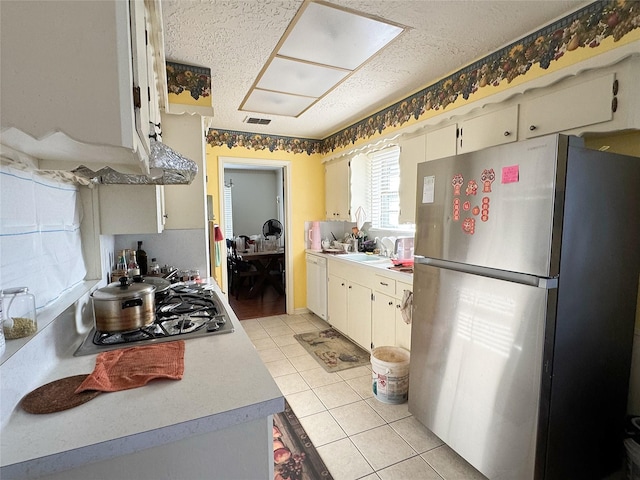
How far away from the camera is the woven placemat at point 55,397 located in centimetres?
81

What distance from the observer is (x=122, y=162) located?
0.93 metres

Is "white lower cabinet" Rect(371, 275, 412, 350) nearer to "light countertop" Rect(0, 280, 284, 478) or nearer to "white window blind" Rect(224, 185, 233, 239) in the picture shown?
"light countertop" Rect(0, 280, 284, 478)

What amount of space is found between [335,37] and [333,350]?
8.67ft

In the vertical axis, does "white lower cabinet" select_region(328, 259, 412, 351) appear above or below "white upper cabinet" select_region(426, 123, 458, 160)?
below

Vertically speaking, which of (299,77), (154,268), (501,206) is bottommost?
(154,268)

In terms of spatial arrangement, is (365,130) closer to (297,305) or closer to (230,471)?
(297,305)

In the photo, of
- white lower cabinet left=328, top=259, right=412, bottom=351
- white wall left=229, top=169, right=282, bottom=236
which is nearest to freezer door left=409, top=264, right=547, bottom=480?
white lower cabinet left=328, top=259, right=412, bottom=351

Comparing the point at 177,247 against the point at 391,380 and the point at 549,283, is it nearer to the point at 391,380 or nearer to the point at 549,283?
the point at 391,380

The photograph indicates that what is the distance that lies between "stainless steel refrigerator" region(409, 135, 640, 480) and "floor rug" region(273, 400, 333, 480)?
75 centimetres

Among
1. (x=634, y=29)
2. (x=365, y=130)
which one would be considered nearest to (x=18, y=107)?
(x=634, y=29)

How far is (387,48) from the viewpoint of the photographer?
1.99m

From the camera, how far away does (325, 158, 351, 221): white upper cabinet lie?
12.4ft

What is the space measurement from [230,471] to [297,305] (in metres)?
3.49

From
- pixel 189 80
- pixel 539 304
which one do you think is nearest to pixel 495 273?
pixel 539 304
